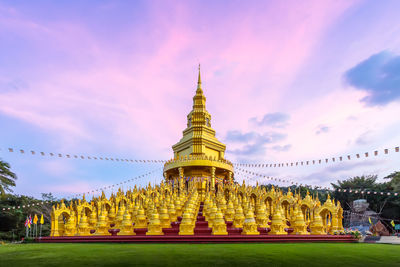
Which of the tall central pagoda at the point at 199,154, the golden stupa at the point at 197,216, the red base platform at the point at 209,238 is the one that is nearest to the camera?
the red base platform at the point at 209,238

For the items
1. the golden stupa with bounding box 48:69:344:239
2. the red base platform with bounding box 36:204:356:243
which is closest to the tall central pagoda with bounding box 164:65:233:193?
the golden stupa with bounding box 48:69:344:239

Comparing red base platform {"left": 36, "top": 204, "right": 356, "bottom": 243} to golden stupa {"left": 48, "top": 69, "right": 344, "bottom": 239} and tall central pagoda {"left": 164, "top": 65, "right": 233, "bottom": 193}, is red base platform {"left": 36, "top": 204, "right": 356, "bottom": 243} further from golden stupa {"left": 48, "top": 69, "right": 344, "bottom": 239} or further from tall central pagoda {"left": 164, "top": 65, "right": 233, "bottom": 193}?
tall central pagoda {"left": 164, "top": 65, "right": 233, "bottom": 193}

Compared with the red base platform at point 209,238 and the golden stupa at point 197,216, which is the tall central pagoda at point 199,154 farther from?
the red base platform at point 209,238

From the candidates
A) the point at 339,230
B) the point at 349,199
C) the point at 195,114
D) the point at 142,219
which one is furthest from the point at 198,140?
the point at 349,199

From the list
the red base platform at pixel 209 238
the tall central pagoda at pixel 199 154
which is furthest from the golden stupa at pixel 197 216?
the tall central pagoda at pixel 199 154

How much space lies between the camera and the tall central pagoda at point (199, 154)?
31734 mm

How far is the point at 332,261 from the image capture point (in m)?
7.87

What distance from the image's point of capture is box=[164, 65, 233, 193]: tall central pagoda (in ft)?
104

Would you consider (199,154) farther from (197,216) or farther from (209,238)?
(209,238)

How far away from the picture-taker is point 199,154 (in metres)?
34.3

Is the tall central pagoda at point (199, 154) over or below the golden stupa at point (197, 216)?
over

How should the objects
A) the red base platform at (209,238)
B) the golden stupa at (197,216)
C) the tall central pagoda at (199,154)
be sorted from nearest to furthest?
the red base platform at (209,238) < the golden stupa at (197,216) < the tall central pagoda at (199,154)

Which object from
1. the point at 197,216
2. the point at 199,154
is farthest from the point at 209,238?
the point at 199,154

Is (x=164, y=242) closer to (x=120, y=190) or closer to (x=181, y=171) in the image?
(x=120, y=190)
